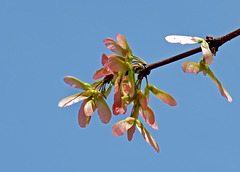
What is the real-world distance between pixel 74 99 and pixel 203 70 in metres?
0.35

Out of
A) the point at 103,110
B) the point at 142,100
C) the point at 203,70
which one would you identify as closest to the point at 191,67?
the point at 203,70

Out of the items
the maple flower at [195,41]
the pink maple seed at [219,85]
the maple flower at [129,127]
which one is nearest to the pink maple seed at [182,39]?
the maple flower at [195,41]

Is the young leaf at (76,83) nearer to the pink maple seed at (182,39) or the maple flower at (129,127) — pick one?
the maple flower at (129,127)

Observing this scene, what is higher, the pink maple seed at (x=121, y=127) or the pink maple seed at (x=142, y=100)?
the pink maple seed at (x=142, y=100)

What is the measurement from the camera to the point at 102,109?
98cm

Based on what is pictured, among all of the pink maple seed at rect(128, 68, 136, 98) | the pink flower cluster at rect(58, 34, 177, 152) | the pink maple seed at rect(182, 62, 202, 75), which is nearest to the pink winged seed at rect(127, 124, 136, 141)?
the pink flower cluster at rect(58, 34, 177, 152)

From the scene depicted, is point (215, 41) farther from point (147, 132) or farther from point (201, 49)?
point (147, 132)

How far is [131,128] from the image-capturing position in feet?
3.22

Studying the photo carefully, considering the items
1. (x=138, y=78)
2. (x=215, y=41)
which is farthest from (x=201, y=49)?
(x=138, y=78)

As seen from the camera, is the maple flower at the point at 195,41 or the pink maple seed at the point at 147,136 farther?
the pink maple seed at the point at 147,136

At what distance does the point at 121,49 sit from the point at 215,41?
235 mm

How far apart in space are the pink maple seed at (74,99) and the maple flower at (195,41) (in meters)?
0.28

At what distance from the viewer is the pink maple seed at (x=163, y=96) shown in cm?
96

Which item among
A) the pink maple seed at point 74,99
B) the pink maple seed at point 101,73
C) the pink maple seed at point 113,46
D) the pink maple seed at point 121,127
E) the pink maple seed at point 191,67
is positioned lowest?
the pink maple seed at point 121,127
